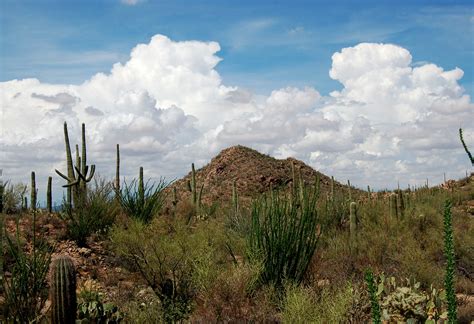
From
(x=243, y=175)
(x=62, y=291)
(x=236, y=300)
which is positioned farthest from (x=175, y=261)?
(x=243, y=175)

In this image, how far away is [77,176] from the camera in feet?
56.8

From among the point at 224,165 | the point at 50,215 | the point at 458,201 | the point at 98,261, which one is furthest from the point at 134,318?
the point at 224,165

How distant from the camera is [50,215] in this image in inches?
675

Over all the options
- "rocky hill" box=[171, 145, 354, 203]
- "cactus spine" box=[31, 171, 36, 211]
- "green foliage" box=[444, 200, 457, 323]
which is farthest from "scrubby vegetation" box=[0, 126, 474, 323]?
"rocky hill" box=[171, 145, 354, 203]

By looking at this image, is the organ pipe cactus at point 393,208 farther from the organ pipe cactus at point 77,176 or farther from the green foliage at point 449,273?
the green foliage at point 449,273

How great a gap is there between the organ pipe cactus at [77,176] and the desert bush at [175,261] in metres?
2.63

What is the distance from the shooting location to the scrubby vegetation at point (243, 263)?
844cm

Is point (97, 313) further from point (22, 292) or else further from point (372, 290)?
point (372, 290)

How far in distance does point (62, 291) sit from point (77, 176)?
9.75 m

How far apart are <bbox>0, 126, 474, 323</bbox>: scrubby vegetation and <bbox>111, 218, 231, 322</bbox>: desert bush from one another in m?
0.03

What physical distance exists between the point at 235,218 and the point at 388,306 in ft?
28.3

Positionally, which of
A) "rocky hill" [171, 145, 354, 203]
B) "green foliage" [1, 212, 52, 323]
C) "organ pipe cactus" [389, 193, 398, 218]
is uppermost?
"rocky hill" [171, 145, 354, 203]

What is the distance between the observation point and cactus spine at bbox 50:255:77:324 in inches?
313

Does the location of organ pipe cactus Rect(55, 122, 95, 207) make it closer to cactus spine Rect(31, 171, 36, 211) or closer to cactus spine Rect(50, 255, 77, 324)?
cactus spine Rect(31, 171, 36, 211)
